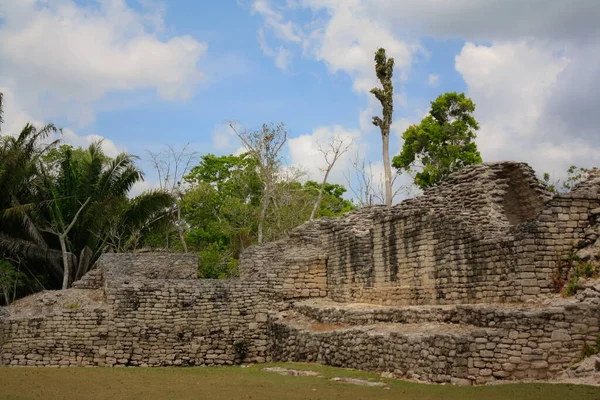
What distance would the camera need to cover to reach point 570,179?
27859 millimetres

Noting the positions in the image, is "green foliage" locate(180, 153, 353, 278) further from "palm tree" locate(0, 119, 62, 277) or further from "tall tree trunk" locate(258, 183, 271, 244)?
"palm tree" locate(0, 119, 62, 277)

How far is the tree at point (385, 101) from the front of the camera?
30922mm

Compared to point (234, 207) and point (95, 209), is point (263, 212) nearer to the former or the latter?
point (234, 207)

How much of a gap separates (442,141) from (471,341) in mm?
22263

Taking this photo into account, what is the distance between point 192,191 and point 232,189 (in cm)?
311

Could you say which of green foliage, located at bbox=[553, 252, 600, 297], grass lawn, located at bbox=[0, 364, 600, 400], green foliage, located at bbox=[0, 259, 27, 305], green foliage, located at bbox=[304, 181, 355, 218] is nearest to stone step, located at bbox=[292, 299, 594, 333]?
green foliage, located at bbox=[553, 252, 600, 297]

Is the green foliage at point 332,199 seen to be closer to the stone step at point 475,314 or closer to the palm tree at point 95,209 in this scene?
the palm tree at point 95,209

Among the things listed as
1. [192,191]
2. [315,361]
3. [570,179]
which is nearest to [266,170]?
[192,191]

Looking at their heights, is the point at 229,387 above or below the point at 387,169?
below

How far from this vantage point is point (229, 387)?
1455 centimetres

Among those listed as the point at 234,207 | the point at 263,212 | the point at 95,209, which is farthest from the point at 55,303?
the point at 234,207

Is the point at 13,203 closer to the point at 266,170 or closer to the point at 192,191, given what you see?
the point at 266,170

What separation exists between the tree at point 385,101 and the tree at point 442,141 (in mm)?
4122

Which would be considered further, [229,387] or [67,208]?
[67,208]
